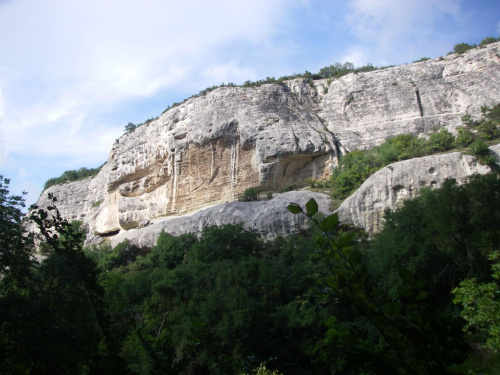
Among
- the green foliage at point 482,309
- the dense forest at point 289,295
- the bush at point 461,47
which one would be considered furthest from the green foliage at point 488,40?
the green foliage at point 482,309

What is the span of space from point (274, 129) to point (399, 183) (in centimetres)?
1169

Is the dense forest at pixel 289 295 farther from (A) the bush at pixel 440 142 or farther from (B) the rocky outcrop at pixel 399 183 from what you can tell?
(B) the rocky outcrop at pixel 399 183

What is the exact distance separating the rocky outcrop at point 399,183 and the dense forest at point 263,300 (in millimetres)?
1276

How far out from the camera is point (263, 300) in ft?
57.0

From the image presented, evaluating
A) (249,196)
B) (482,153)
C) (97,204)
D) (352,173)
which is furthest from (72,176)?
(482,153)

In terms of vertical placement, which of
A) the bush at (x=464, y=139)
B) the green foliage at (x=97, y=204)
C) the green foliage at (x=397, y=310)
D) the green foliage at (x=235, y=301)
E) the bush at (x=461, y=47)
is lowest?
the green foliage at (x=235, y=301)

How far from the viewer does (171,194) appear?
35.6 metres

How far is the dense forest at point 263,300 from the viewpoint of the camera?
2137 millimetres

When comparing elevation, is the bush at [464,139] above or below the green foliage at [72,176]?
below

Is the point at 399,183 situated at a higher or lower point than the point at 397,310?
higher

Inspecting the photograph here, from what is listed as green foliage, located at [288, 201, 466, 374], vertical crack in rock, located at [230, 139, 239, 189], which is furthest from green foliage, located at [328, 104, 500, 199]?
green foliage, located at [288, 201, 466, 374]

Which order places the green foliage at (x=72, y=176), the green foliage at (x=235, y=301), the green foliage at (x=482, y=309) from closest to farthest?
1. the green foliage at (x=482, y=309)
2. the green foliage at (x=235, y=301)
3. the green foliage at (x=72, y=176)

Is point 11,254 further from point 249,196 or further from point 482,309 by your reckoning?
point 249,196

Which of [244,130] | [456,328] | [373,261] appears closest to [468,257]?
[373,261]
